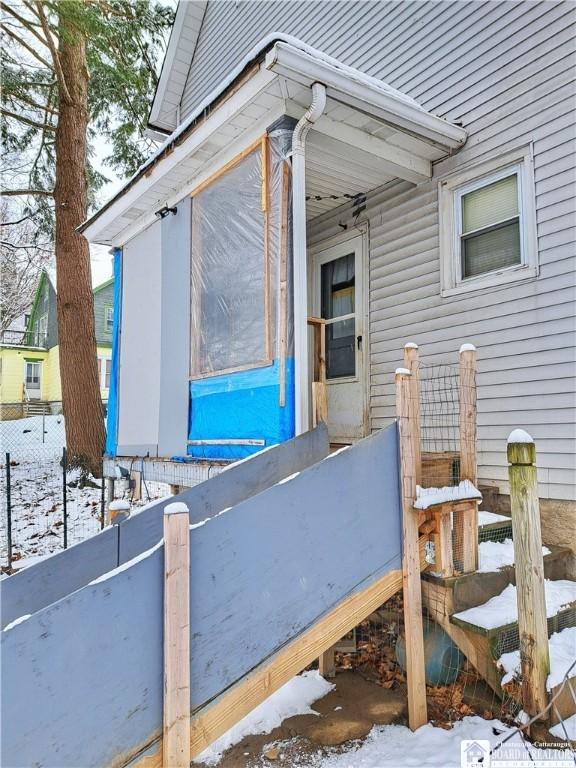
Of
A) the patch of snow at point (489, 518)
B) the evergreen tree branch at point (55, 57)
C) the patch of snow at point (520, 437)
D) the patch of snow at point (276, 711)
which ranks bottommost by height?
the patch of snow at point (276, 711)

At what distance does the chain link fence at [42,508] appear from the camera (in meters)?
6.56

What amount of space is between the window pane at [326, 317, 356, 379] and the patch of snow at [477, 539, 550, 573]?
2720 millimetres

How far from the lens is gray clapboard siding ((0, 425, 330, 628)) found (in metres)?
2.82

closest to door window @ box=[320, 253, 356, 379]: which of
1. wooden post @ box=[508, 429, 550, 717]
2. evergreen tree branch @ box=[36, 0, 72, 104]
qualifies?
wooden post @ box=[508, 429, 550, 717]

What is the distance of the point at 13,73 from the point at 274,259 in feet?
32.3

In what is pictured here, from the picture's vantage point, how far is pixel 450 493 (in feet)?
9.86

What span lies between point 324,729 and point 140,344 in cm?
468

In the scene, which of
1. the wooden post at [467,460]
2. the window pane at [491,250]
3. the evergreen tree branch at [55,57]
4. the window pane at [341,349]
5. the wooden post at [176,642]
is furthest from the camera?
the evergreen tree branch at [55,57]

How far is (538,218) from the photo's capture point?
425 cm

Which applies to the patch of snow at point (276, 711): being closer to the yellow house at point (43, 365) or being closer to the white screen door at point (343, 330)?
the white screen door at point (343, 330)

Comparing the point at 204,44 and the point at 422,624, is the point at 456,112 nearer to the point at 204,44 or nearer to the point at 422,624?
the point at 422,624

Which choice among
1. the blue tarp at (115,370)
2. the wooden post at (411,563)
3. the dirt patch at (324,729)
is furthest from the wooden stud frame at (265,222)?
the dirt patch at (324,729)

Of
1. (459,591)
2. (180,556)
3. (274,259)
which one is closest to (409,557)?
(459,591)

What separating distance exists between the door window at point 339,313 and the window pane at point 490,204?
5.03 feet
